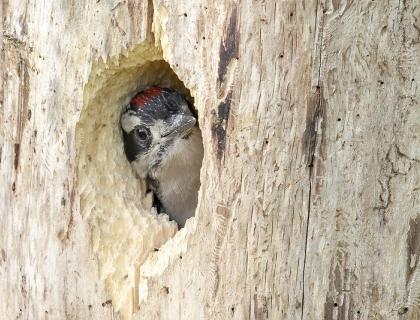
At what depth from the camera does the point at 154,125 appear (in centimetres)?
426

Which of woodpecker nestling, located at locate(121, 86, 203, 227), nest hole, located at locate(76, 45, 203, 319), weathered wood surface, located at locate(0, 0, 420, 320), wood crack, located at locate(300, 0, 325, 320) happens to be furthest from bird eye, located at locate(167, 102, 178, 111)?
wood crack, located at locate(300, 0, 325, 320)

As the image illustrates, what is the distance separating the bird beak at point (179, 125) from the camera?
4078mm

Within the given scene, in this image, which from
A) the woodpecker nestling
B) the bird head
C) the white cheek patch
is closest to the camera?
the white cheek patch

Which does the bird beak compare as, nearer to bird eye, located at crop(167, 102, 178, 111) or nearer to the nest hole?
bird eye, located at crop(167, 102, 178, 111)

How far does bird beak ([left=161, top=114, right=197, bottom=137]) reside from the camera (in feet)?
13.4

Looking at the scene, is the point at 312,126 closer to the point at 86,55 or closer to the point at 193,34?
the point at 193,34

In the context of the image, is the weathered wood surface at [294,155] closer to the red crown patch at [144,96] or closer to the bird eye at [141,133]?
the red crown patch at [144,96]

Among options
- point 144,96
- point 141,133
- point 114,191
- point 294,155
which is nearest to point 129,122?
point 144,96

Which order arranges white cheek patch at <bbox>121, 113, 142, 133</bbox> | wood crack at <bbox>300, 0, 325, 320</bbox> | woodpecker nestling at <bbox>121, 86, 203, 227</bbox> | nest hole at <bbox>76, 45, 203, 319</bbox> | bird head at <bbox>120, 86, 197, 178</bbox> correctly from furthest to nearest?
1. woodpecker nestling at <bbox>121, 86, 203, 227</bbox>
2. bird head at <bbox>120, 86, 197, 178</bbox>
3. white cheek patch at <bbox>121, 113, 142, 133</bbox>
4. nest hole at <bbox>76, 45, 203, 319</bbox>
5. wood crack at <bbox>300, 0, 325, 320</bbox>

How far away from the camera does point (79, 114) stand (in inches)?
127

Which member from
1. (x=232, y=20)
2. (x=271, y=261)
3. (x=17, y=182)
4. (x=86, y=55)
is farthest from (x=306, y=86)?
(x=17, y=182)

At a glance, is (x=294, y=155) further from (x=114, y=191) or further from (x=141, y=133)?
(x=141, y=133)

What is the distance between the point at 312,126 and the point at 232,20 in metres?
0.47

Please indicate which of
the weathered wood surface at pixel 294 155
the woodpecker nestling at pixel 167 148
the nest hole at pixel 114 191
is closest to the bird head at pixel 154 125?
the woodpecker nestling at pixel 167 148
